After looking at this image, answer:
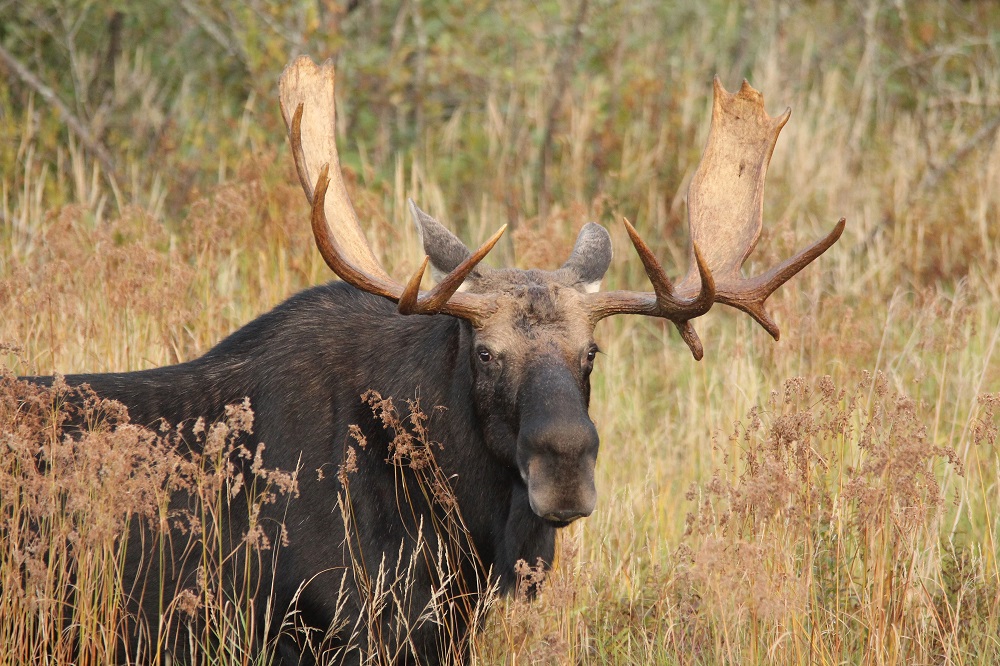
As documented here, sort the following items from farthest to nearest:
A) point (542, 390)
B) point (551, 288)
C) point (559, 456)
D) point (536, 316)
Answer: point (551, 288), point (536, 316), point (542, 390), point (559, 456)

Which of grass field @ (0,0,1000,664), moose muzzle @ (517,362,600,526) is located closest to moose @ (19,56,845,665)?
moose muzzle @ (517,362,600,526)

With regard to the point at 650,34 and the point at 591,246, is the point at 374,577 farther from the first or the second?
the point at 650,34

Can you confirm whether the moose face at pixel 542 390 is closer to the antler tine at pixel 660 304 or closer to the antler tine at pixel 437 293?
the antler tine at pixel 660 304

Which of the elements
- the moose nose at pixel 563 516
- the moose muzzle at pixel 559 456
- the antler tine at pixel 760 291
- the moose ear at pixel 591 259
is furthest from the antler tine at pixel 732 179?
the moose nose at pixel 563 516

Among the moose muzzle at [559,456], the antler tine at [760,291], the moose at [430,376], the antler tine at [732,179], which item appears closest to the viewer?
the moose muzzle at [559,456]

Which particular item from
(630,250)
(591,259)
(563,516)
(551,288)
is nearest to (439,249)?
(551,288)

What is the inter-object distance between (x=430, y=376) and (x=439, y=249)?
0.44m

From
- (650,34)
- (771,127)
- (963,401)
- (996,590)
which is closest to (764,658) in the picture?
(996,590)

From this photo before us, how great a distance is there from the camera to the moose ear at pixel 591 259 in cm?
434

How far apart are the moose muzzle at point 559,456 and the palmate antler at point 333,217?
44 cm

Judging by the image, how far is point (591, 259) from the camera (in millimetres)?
4422

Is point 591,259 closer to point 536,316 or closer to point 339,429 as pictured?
point 536,316

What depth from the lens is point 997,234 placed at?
7996 millimetres

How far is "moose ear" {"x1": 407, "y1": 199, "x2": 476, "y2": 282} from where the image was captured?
4.22 metres
